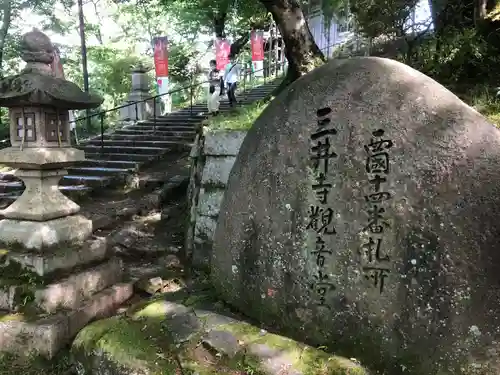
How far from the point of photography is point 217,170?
5262mm

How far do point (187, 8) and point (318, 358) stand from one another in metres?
19.3

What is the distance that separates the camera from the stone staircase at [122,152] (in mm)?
8484

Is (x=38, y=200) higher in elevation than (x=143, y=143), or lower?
lower

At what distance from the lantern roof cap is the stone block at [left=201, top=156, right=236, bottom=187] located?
1.54 meters

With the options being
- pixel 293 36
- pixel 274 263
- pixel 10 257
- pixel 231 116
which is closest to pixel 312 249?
pixel 274 263

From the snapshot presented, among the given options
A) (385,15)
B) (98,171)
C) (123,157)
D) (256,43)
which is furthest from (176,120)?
(385,15)

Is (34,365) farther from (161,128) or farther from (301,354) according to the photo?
(161,128)

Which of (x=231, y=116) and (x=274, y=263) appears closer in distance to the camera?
(x=274, y=263)

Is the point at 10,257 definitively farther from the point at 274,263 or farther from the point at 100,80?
the point at 100,80

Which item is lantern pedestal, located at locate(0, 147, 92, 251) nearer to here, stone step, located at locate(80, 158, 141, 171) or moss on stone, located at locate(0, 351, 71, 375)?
moss on stone, located at locate(0, 351, 71, 375)


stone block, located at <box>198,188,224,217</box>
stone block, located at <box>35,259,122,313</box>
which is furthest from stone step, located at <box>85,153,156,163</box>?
stone block, located at <box>35,259,122,313</box>

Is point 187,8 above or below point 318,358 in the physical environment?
above

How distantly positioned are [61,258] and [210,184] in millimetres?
1857

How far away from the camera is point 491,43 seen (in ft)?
20.4
